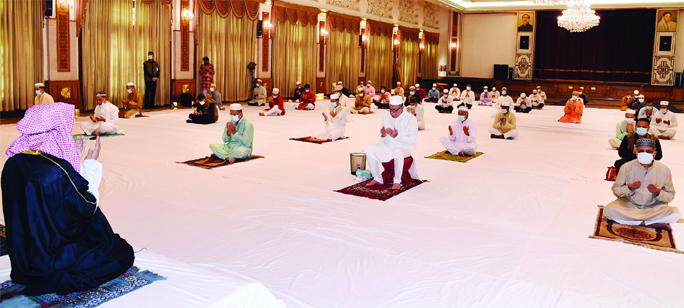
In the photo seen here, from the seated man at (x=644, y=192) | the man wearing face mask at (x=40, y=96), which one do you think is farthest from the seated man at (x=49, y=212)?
the man wearing face mask at (x=40, y=96)

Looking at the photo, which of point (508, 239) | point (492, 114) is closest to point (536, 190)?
point (508, 239)

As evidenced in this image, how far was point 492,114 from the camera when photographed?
39.7 ft

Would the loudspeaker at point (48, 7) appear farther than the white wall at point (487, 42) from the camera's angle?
No

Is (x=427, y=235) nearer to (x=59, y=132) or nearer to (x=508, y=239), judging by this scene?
(x=508, y=239)

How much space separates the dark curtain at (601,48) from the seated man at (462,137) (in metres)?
15.3

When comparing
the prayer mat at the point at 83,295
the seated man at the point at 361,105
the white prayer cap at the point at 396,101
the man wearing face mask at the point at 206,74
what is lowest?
the prayer mat at the point at 83,295

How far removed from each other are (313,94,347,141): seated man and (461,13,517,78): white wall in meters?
15.2

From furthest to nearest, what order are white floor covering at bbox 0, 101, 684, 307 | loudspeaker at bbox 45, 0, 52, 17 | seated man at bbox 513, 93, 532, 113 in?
seated man at bbox 513, 93, 532, 113
loudspeaker at bbox 45, 0, 52, 17
white floor covering at bbox 0, 101, 684, 307

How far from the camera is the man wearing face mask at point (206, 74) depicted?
1188 cm

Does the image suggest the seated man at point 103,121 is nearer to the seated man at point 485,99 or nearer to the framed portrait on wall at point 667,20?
the seated man at point 485,99

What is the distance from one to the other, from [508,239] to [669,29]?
1825cm

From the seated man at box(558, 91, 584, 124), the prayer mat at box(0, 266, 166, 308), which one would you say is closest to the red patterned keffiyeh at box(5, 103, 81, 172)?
the prayer mat at box(0, 266, 166, 308)

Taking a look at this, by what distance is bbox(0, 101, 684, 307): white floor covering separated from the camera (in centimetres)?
255

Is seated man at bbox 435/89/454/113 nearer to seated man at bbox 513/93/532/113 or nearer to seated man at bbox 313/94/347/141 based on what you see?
seated man at bbox 513/93/532/113
